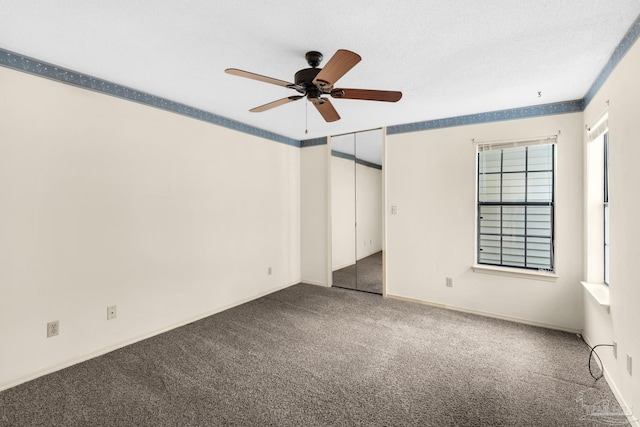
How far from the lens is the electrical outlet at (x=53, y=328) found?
2405mm

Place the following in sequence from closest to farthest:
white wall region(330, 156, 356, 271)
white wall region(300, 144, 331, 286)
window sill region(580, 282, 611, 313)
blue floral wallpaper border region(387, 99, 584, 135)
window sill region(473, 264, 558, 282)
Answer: window sill region(580, 282, 611, 313)
blue floral wallpaper border region(387, 99, 584, 135)
window sill region(473, 264, 558, 282)
white wall region(330, 156, 356, 271)
white wall region(300, 144, 331, 286)

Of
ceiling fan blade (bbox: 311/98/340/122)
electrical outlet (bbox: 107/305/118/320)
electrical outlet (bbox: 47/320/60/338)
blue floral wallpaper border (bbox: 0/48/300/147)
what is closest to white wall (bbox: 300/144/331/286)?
blue floral wallpaper border (bbox: 0/48/300/147)

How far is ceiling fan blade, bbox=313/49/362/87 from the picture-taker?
5.36 feet

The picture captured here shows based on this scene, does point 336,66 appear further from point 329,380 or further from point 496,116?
point 496,116

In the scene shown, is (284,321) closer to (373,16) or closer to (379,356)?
(379,356)

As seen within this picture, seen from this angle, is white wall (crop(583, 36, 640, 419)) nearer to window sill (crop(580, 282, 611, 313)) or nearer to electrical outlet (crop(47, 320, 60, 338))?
window sill (crop(580, 282, 611, 313))

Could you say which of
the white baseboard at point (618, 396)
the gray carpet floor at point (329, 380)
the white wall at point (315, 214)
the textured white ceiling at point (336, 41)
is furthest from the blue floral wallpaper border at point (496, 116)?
the white baseboard at point (618, 396)

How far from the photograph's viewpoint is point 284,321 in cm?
348

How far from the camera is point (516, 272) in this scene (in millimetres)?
3447

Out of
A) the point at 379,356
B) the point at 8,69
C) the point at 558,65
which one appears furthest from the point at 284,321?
the point at 558,65

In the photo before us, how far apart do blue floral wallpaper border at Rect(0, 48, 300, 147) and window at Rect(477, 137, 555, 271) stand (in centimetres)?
316

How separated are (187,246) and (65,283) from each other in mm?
1117

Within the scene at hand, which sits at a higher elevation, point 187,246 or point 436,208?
point 436,208

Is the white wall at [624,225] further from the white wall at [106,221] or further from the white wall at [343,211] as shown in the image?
the white wall at [106,221]
